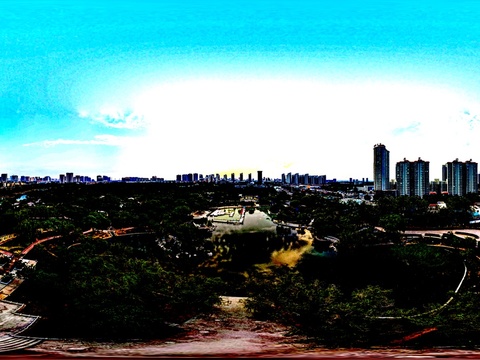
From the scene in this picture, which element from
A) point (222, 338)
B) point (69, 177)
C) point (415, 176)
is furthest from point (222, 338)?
point (69, 177)

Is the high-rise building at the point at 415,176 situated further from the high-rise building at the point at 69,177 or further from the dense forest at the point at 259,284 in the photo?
the high-rise building at the point at 69,177

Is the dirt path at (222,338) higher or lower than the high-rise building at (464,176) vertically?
lower

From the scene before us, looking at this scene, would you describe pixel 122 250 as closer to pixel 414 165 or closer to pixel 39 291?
pixel 39 291

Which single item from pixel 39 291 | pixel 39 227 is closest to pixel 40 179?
pixel 39 227

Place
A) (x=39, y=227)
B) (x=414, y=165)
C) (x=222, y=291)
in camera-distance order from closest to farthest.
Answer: (x=222, y=291) → (x=39, y=227) → (x=414, y=165)

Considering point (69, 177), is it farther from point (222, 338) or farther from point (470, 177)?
point (222, 338)

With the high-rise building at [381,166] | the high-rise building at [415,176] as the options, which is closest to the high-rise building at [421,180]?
the high-rise building at [415,176]
